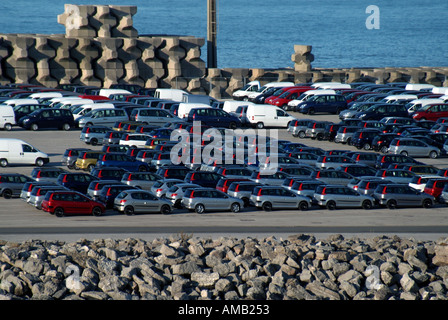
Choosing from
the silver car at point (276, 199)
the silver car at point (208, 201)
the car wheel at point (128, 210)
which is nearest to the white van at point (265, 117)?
the silver car at point (276, 199)

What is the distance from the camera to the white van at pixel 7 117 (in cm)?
5338

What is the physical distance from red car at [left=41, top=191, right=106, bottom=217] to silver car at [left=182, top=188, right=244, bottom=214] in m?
3.66

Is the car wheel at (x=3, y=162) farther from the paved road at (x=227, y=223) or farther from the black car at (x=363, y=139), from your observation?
the black car at (x=363, y=139)

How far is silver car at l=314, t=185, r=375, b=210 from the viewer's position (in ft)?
123

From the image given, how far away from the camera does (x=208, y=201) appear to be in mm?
35844

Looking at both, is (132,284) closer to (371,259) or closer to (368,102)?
(371,259)

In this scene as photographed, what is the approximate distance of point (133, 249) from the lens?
23125 mm

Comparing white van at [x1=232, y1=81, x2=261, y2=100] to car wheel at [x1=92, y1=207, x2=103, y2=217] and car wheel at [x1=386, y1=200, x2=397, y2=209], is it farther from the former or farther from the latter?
car wheel at [x1=92, y1=207, x2=103, y2=217]

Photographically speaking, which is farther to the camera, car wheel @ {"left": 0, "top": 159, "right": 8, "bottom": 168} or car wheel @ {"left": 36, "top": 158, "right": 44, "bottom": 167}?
car wheel @ {"left": 36, "top": 158, "right": 44, "bottom": 167}

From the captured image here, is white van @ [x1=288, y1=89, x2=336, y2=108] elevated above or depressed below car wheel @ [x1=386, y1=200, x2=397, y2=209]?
above

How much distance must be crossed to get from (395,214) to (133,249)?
56.4 feet

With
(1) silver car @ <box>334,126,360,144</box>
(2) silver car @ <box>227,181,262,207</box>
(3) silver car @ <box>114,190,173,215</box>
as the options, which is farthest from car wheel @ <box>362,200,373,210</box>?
(1) silver car @ <box>334,126,360,144</box>
